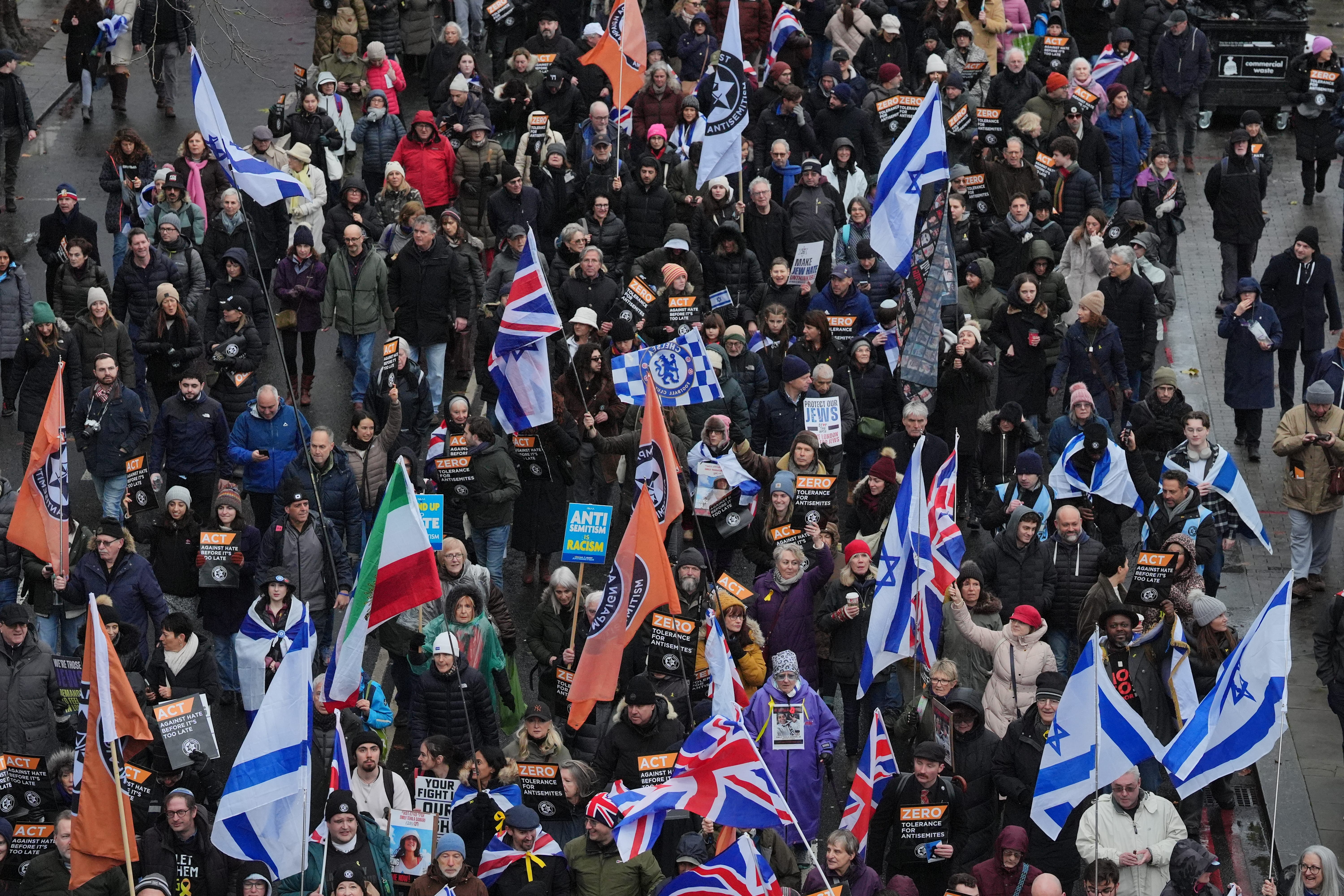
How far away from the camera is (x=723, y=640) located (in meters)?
14.6

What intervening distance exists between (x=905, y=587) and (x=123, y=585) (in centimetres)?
532

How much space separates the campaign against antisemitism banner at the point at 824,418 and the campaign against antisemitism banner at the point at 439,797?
16.7 ft

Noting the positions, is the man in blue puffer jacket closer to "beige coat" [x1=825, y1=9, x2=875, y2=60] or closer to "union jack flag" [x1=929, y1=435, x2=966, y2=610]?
"union jack flag" [x1=929, y1=435, x2=966, y2=610]

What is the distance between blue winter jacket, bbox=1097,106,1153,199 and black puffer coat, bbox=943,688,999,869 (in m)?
10.0

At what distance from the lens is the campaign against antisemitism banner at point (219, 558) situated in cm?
1661

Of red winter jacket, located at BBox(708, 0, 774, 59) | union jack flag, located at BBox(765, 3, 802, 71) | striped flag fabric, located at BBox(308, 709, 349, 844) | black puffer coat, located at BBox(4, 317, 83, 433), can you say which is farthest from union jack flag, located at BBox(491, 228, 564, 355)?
red winter jacket, located at BBox(708, 0, 774, 59)

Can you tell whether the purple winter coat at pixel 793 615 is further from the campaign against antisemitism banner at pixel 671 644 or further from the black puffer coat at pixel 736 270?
the black puffer coat at pixel 736 270

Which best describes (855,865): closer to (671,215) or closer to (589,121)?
(671,215)

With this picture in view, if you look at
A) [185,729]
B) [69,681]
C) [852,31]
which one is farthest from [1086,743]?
[852,31]

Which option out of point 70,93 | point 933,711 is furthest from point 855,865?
point 70,93

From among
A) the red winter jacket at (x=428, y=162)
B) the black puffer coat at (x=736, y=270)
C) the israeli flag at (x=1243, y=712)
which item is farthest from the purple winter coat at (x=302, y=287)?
the israeli flag at (x=1243, y=712)

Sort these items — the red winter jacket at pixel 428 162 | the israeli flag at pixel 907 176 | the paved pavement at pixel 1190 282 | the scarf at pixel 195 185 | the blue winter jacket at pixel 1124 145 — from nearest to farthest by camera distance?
the paved pavement at pixel 1190 282 < the israeli flag at pixel 907 176 < the scarf at pixel 195 185 < the red winter jacket at pixel 428 162 < the blue winter jacket at pixel 1124 145

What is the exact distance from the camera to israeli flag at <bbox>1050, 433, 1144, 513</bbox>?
17.5m

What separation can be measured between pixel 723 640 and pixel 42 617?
5.08m
